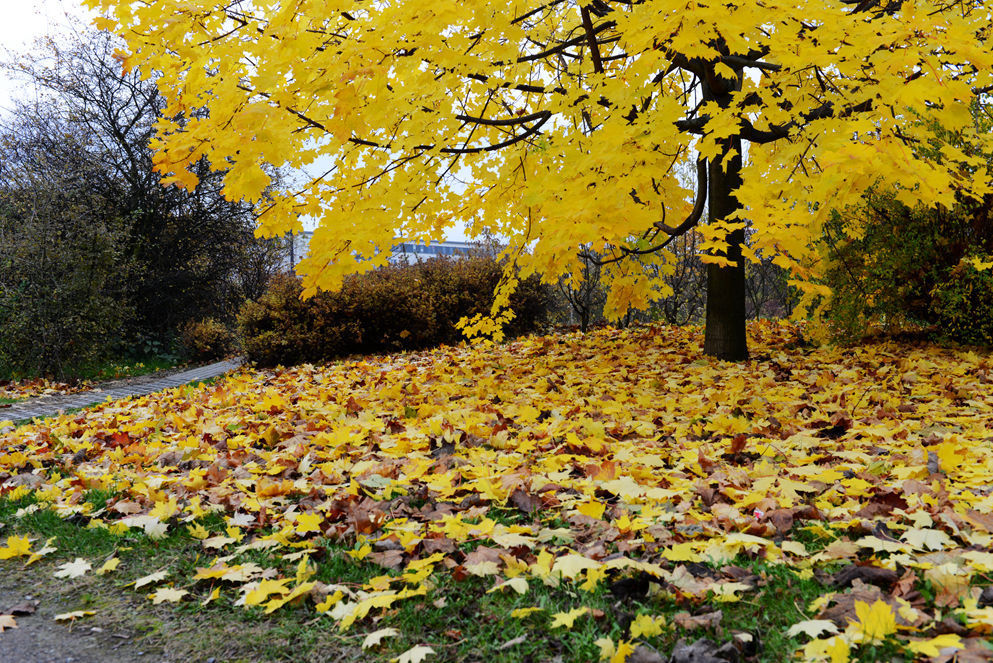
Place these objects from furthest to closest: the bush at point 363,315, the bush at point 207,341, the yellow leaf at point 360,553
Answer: the bush at point 207,341, the bush at point 363,315, the yellow leaf at point 360,553

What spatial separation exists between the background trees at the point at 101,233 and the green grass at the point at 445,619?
9.05 meters

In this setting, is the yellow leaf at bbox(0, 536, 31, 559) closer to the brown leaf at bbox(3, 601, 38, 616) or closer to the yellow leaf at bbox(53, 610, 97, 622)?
the brown leaf at bbox(3, 601, 38, 616)

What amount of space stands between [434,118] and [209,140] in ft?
5.40

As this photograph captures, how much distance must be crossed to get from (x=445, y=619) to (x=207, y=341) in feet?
44.9

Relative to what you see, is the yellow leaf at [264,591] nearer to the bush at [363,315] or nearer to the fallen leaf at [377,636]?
the fallen leaf at [377,636]

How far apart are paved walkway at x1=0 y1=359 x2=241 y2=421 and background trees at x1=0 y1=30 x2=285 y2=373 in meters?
0.93

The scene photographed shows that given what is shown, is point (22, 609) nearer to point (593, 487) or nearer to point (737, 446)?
point (593, 487)

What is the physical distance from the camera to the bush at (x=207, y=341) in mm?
14336

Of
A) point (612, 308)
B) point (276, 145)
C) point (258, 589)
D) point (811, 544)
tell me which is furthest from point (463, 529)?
point (612, 308)

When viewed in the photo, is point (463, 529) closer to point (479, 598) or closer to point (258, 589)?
point (479, 598)

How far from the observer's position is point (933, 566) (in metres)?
2.02

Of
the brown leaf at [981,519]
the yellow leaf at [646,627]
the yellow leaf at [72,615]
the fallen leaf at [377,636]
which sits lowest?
the yellow leaf at [72,615]

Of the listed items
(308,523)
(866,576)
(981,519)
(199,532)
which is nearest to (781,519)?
(866,576)

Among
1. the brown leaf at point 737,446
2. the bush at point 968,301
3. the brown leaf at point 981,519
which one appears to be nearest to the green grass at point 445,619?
the brown leaf at point 981,519
